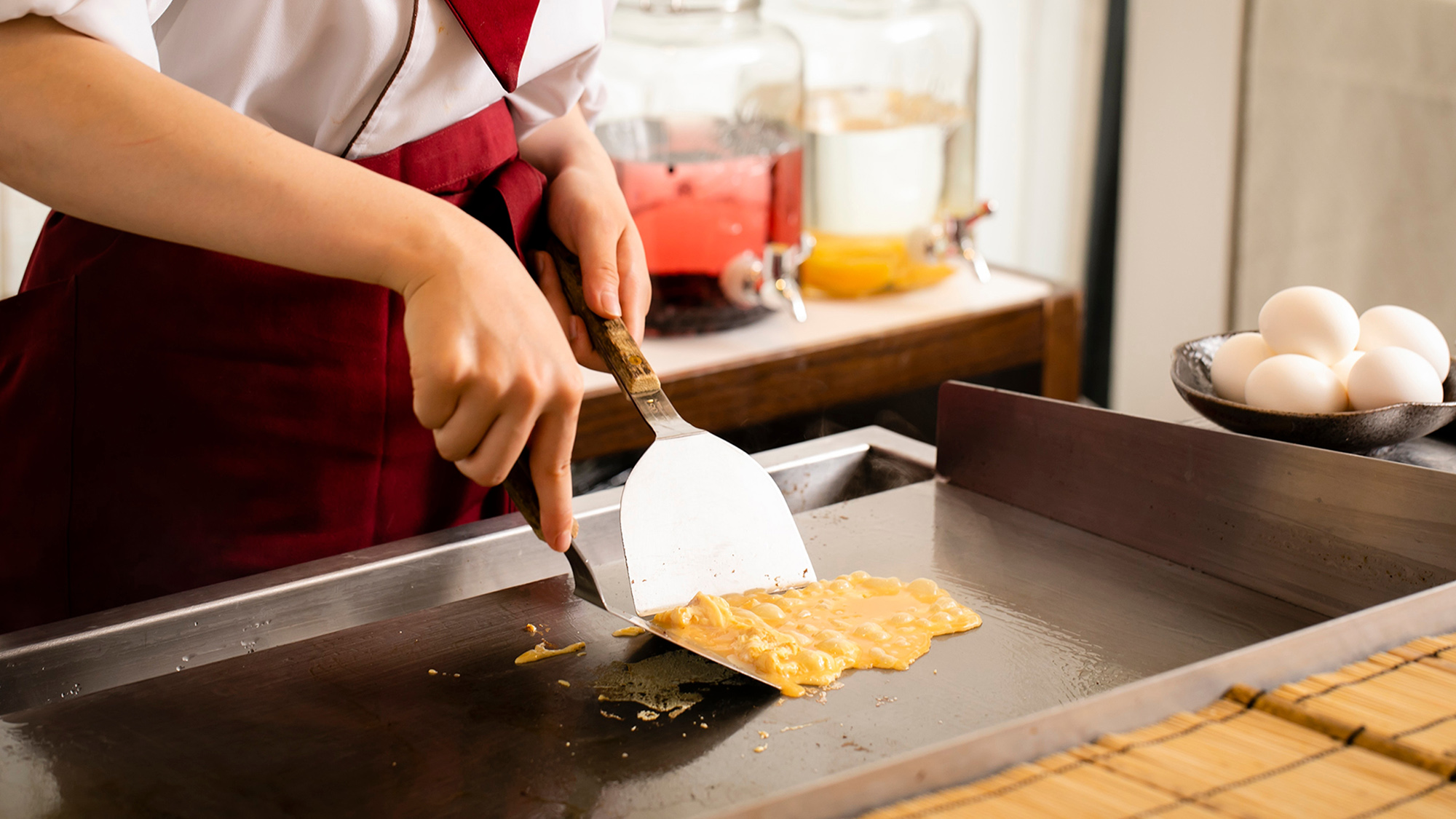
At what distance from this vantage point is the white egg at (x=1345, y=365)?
910 millimetres

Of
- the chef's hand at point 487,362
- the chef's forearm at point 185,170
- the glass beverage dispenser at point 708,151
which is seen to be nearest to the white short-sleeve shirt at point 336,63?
the chef's forearm at point 185,170

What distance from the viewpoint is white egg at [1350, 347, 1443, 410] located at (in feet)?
2.83

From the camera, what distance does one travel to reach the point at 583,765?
62cm

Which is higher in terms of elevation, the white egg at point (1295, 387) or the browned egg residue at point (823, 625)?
the white egg at point (1295, 387)

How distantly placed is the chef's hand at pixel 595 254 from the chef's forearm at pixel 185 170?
0.64 feet

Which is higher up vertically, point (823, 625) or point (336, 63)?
point (336, 63)

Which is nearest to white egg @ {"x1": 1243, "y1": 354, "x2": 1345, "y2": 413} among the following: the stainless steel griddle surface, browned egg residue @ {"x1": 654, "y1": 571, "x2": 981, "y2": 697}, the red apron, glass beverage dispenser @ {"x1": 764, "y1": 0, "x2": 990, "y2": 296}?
the stainless steel griddle surface

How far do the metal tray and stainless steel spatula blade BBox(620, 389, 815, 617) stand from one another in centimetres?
5

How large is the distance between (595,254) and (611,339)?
8cm

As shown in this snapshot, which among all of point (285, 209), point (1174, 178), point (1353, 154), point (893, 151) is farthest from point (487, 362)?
point (1174, 178)

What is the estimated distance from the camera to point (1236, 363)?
949mm

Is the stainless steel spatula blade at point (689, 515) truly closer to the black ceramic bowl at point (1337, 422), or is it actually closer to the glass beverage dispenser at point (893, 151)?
the black ceramic bowl at point (1337, 422)

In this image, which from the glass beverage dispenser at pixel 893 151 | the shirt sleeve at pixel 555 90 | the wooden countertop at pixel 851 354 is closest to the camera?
the shirt sleeve at pixel 555 90

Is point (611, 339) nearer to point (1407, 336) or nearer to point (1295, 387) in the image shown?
point (1295, 387)
